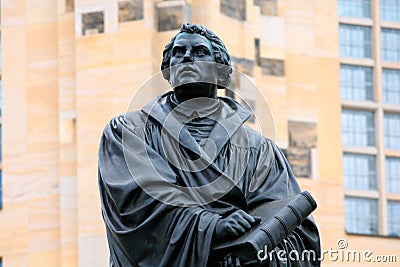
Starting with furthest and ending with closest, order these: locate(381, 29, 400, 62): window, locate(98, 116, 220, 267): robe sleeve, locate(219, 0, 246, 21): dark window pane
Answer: locate(381, 29, 400, 62): window < locate(219, 0, 246, 21): dark window pane < locate(98, 116, 220, 267): robe sleeve

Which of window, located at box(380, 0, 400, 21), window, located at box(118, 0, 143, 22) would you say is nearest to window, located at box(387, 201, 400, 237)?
window, located at box(380, 0, 400, 21)

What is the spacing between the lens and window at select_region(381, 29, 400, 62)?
26625mm

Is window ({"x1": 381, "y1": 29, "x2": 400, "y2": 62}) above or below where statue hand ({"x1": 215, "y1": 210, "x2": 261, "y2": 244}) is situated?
below

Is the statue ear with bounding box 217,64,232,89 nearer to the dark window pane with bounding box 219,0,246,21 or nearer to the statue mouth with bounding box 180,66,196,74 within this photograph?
the statue mouth with bounding box 180,66,196,74

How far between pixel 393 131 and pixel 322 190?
6.27ft

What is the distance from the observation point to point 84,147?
23266 millimetres

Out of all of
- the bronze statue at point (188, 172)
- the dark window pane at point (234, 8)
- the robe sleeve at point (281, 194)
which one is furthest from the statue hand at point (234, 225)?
the dark window pane at point (234, 8)

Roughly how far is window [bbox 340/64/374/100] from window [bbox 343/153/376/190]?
754mm

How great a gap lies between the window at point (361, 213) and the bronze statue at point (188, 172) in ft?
53.7

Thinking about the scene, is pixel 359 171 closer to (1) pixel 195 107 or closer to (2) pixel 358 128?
(2) pixel 358 128

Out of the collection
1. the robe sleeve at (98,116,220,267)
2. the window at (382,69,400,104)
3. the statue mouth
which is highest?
the statue mouth

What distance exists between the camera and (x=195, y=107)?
9234 millimetres

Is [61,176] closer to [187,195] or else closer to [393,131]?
[393,131]

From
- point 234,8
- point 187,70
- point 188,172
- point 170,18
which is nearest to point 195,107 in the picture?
point 187,70
